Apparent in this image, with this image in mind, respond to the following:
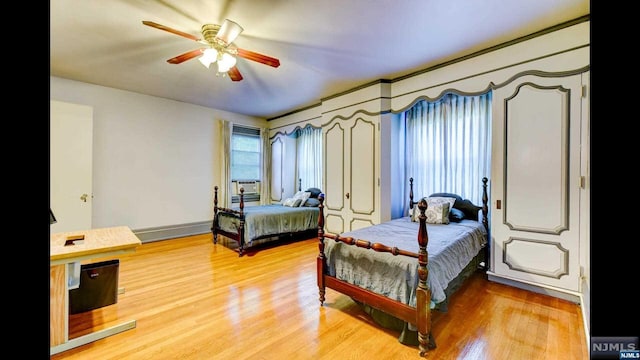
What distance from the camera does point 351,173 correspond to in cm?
427

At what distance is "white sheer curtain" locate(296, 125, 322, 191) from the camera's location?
18.5ft

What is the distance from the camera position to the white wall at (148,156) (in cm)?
418

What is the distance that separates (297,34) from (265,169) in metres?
3.89

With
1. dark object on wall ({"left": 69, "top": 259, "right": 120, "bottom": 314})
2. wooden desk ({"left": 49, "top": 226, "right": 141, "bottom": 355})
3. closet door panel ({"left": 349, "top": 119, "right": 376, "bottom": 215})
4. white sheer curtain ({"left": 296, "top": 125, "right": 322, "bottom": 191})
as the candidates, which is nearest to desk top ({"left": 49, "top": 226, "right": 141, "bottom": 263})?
wooden desk ({"left": 49, "top": 226, "right": 141, "bottom": 355})

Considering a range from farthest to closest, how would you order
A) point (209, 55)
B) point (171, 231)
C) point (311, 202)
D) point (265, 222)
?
point (311, 202), point (171, 231), point (265, 222), point (209, 55)

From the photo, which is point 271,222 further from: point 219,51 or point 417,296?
point 417,296

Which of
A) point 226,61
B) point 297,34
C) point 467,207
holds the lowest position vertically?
point 467,207

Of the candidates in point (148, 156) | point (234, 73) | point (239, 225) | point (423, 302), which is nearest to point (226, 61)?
point (234, 73)

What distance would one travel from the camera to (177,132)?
497 centimetres

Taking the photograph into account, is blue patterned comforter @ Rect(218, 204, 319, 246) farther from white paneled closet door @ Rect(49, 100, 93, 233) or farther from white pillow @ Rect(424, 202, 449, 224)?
white pillow @ Rect(424, 202, 449, 224)

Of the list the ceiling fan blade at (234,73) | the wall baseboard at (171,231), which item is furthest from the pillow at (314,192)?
the ceiling fan blade at (234,73)
